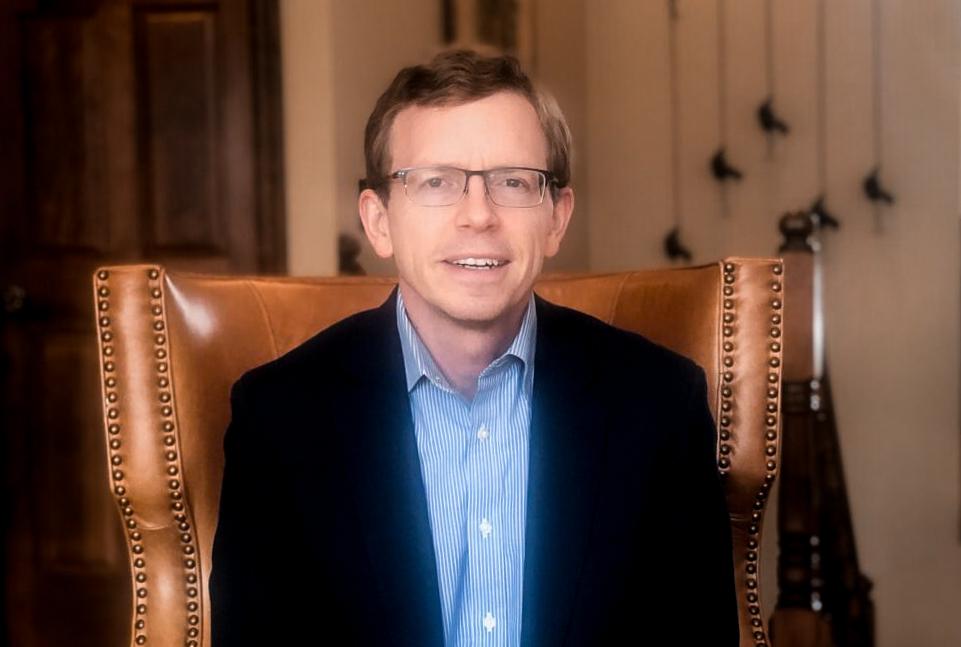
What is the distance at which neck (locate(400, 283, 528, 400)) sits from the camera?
1.11 metres

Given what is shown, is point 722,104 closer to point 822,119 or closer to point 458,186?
point 822,119

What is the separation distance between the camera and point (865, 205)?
149 inches

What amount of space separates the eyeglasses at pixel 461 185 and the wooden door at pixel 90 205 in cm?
174

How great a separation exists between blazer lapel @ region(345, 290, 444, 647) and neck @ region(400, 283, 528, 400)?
0.16ft

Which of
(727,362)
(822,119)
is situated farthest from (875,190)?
(727,362)

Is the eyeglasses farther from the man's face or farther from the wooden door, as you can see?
the wooden door

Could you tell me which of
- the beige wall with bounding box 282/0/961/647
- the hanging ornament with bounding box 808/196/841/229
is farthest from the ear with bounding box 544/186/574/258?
the hanging ornament with bounding box 808/196/841/229

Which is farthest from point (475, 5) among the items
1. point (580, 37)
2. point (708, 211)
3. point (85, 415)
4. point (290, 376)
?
point (290, 376)

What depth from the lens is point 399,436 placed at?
3.72 ft

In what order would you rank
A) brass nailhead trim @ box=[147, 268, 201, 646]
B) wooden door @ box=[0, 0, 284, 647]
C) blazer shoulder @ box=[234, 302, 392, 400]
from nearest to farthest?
1. blazer shoulder @ box=[234, 302, 392, 400]
2. brass nailhead trim @ box=[147, 268, 201, 646]
3. wooden door @ box=[0, 0, 284, 647]

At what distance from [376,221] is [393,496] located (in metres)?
0.25

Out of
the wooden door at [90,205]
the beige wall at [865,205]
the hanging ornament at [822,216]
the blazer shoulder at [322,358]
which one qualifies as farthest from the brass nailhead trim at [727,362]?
the hanging ornament at [822,216]

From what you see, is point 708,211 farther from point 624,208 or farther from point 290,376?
point 290,376

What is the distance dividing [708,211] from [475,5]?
1100mm
